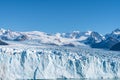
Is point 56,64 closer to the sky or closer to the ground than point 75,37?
closer to the ground

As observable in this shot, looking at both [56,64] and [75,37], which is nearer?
[56,64]

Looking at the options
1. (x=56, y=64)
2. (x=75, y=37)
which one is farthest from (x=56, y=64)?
(x=75, y=37)

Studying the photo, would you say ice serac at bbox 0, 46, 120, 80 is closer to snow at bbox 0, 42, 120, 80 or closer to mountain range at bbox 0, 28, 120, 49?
snow at bbox 0, 42, 120, 80

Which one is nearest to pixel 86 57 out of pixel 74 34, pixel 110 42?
pixel 110 42

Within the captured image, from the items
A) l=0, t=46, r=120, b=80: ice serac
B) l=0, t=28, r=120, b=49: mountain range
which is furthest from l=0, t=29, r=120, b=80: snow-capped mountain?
l=0, t=28, r=120, b=49: mountain range

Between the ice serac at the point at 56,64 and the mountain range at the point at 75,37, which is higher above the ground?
the mountain range at the point at 75,37

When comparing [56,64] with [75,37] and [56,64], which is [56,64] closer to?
[56,64]

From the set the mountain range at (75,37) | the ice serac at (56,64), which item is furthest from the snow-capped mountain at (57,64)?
the mountain range at (75,37)

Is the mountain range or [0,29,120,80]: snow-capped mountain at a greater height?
the mountain range

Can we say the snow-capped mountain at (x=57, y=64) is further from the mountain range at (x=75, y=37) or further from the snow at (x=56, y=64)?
the mountain range at (x=75, y=37)
